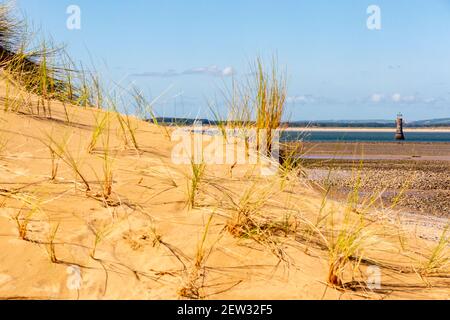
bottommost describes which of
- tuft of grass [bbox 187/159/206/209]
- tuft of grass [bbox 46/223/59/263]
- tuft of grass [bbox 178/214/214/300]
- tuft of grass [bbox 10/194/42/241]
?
tuft of grass [bbox 178/214/214/300]

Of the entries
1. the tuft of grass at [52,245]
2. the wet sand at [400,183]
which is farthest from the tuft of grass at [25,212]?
the wet sand at [400,183]

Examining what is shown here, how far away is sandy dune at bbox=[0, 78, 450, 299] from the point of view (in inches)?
91.5

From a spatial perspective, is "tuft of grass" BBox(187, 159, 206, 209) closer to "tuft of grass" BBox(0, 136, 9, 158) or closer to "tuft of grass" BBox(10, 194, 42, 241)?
"tuft of grass" BBox(10, 194, 42, 241)

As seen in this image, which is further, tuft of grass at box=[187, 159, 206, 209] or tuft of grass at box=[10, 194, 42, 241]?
tuft of grass at box=[187, 159, 206, 209]

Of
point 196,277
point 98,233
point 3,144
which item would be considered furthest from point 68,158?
point 196,277

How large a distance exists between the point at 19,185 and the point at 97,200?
18.0 inches

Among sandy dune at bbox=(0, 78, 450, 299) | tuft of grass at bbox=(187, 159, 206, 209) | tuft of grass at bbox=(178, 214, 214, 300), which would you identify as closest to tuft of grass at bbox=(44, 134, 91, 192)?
sandy dune at bbox=(0, 78, 450, 299)

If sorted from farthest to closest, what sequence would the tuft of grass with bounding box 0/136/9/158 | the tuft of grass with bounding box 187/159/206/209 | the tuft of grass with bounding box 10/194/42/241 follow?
the tuft of grass with bounding box 0/136/9/158
the tuft of grass with bounding box 187/159/206/209
the tuft of grass with bounding box 10/194/42/241

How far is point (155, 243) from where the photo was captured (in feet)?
8.41

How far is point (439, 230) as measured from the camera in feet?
16.5

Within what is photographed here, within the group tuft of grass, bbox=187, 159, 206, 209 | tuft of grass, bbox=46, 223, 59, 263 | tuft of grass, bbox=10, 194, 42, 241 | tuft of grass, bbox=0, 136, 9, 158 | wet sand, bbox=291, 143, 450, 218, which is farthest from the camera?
wet sand, bbox=291, 143, 450, 218

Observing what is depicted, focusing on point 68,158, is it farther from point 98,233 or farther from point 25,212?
point 98,233

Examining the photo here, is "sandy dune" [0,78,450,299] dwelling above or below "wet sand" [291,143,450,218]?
above
